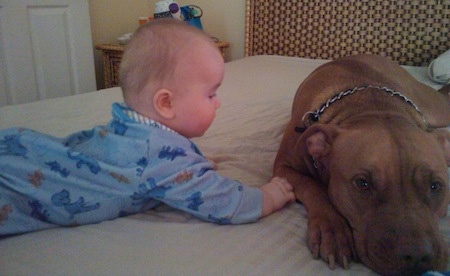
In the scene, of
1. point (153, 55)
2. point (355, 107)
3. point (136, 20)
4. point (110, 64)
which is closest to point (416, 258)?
point (355, 107)

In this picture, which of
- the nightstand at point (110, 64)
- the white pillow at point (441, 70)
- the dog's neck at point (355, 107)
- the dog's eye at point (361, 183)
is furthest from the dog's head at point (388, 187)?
the nightstand at point (110, 64)

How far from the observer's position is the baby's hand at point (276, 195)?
0.87 m

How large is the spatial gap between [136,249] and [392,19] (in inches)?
98.3

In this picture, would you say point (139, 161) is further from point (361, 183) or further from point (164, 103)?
point (361, 183)

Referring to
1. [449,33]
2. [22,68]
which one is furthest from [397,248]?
[22,68]

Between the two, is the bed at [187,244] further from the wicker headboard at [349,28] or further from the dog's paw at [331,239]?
the wicker headboard at [349,28]

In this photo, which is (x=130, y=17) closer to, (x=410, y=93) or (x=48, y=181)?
(x=410, y=93)

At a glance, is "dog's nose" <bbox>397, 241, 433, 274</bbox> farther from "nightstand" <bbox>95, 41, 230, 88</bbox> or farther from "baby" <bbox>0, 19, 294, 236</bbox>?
"nightstand" <bbox>95, 41, 230, 88</bbox>

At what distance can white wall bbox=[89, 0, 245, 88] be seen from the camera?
3.30 m

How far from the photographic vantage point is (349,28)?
2.79 m

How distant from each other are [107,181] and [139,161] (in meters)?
0.08

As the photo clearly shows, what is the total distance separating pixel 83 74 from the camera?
297 centimetres

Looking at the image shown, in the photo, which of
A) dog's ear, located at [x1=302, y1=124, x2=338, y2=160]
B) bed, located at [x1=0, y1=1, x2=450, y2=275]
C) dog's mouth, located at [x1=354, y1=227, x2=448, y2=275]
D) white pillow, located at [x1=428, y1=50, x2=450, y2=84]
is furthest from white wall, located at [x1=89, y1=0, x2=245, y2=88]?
dog's mouth, located at [x1=354, y1=227, x2=448, y2=275]

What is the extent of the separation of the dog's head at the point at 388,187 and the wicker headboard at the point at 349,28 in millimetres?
1905
